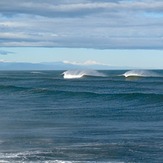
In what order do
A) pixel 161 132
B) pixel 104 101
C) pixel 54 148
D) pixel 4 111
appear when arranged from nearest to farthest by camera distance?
pixel 54 148, pixel 161 132, pixel 4 111, pixel 104 101

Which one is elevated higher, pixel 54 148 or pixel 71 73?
pixel 71 73

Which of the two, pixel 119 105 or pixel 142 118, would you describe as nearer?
pixel 142 118

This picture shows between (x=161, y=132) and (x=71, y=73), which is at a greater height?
(x=71, y=73)

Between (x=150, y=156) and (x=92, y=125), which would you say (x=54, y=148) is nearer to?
(x=150, y=156)

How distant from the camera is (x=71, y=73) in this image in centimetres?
13538

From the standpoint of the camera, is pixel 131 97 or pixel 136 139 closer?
pixel 136 139

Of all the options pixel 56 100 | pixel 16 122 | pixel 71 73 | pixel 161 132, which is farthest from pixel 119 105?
pixel 71 73

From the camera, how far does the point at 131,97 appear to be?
53375 mm

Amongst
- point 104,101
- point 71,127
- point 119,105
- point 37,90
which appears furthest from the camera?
point 37,90

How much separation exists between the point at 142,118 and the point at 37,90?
3245 centimetres

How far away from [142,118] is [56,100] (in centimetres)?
1981

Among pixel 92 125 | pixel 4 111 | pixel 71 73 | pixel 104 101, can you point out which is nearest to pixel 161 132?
pixel 92 125

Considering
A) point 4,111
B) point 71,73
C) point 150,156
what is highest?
point 71,73

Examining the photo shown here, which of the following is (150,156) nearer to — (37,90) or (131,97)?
(131,97)
